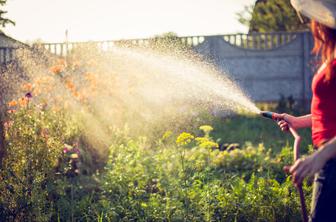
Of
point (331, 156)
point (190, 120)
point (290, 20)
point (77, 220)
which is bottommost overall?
point (77, 220)

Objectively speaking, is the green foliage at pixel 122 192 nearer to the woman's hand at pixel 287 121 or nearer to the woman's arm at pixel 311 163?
the woman's hand at pixel 287 121

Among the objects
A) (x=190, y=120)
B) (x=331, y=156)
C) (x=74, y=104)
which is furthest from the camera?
(x=74, y=104)

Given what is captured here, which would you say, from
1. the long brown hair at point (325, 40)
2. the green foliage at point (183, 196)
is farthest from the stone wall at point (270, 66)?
the long brown hair at point (325, 40)

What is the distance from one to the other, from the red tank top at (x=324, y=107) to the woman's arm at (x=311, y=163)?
22cm

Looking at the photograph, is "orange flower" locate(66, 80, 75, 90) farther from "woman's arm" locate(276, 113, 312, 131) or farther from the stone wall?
the stone wall

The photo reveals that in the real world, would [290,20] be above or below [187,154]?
above

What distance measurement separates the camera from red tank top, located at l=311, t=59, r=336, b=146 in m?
2.16

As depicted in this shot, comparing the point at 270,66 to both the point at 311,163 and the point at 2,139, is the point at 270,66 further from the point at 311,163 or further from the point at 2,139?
the point at 311,163

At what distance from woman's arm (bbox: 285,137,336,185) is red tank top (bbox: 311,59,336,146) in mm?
218

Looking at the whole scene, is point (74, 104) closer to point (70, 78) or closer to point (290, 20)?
point (70, 78)

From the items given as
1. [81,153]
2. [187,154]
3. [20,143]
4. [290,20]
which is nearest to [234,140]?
[187,154]

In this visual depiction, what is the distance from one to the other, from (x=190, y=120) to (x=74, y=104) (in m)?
1.77

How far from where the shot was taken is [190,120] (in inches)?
240

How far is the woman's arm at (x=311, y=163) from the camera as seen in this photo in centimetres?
192
